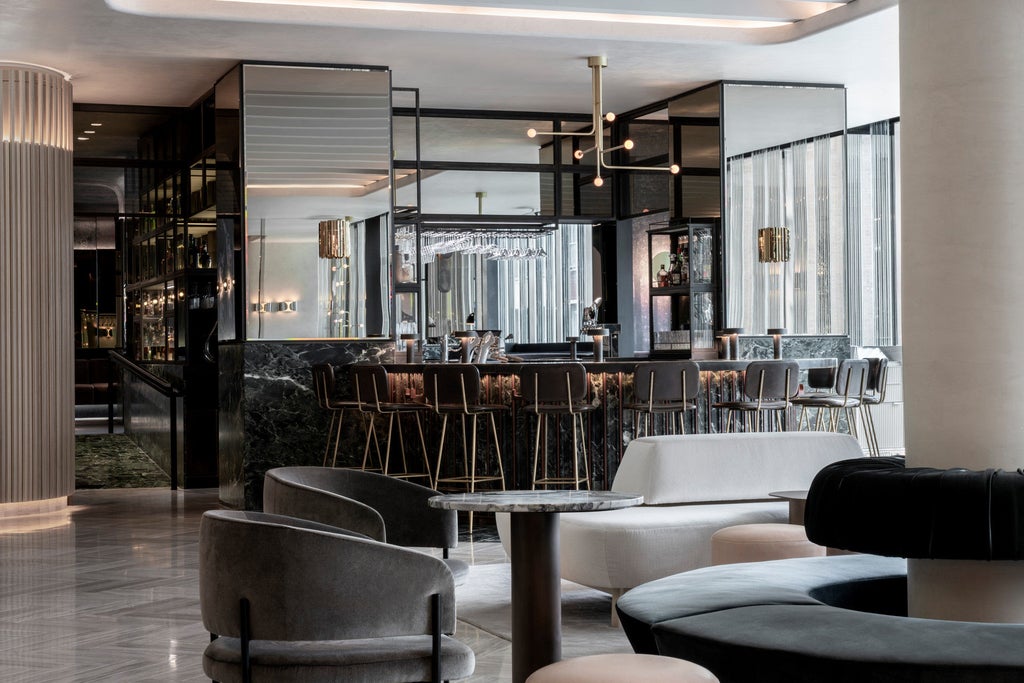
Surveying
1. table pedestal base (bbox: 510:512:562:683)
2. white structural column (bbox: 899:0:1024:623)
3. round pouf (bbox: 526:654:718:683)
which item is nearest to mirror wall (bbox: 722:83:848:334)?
table pedestal base (bbox: 510:512:562:683)

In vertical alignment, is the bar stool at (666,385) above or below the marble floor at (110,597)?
above

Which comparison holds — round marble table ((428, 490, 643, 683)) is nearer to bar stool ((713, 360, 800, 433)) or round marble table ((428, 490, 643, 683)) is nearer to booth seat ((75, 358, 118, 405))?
bar stool ((713, 360, 800, 433))

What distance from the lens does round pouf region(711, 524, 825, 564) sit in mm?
4883

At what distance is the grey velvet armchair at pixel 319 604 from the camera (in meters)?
2.93

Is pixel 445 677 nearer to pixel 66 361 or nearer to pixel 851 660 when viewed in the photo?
pixel 851 660

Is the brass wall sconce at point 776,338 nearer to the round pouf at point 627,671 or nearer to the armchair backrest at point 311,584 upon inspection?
the armchair backrest at point 311,584

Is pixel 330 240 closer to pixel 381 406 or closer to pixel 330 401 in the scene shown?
pixel 330 401

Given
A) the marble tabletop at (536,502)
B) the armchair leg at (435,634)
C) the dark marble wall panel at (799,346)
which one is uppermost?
the dark marble wall panel at (799,346)

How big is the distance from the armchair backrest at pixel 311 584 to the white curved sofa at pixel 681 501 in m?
2.28

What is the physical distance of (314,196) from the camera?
382 inches

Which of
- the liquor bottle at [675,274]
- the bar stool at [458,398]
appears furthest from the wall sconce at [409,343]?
the liquor bottle at [675,274]

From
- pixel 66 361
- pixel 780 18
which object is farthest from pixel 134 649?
pixel 780 18

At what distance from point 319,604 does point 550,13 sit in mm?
6915

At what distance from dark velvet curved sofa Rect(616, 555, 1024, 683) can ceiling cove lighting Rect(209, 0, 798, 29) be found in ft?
19.8
